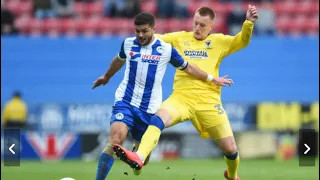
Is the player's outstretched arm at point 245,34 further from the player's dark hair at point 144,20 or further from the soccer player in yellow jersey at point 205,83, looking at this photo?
the player's dark hair at point 144,20

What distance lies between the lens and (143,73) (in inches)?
390

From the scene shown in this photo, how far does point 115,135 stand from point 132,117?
1.33 ft

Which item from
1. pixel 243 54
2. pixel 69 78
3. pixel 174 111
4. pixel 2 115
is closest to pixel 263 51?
pixel 243 54

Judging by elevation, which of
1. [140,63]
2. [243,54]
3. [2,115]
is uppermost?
[140,63]

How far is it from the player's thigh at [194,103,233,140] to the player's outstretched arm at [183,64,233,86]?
39 centimetres

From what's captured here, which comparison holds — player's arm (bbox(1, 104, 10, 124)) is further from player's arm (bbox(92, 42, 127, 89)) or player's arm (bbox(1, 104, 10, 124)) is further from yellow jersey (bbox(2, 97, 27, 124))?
player's arm (bbox(92, 42, 127, 89))

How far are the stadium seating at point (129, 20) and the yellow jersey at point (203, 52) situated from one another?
38.9 feet

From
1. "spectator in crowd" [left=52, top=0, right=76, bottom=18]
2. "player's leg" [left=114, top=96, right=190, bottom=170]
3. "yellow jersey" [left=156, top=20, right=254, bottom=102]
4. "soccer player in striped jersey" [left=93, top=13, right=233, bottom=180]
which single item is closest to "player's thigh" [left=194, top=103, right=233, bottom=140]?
"yellow jersey" [left=156, top=20, right=254, bottom=102]

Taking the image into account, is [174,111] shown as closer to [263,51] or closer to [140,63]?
[140,63]

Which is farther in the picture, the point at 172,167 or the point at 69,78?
the point at 69,78

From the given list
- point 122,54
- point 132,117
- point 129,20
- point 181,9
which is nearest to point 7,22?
point 129,20

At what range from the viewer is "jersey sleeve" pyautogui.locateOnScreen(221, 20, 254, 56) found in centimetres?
1069

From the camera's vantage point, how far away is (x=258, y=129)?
20.5 m

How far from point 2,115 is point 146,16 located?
1305 centimetres
